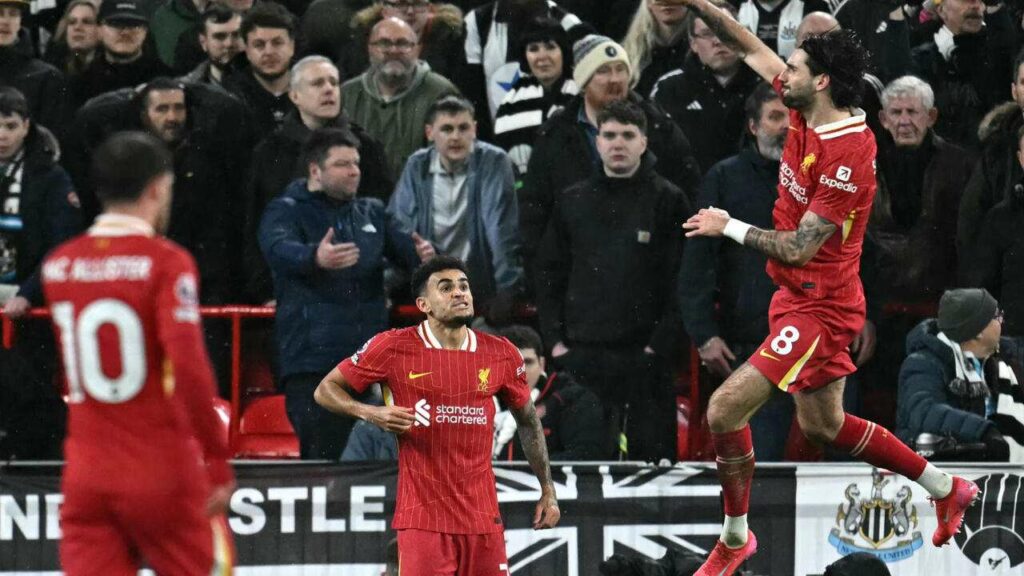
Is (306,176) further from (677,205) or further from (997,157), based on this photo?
(997,157)

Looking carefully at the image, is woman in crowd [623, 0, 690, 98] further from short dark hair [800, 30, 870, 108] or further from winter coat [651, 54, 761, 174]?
short dark hair [800, 30, 870, 108]

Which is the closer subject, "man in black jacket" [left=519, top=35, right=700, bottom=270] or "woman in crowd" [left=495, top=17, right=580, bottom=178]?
"man in black jacket" [left=519, top=35, right=700, bottom=270]

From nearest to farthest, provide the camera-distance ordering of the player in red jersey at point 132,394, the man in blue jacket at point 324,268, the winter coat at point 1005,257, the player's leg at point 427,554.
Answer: the player in red jersey at point 132,394 < the player's leg at point 427,554 < the man in blue jacket at point 324,268 < the winter coat at point 1005,257

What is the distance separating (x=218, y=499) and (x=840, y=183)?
362 cm

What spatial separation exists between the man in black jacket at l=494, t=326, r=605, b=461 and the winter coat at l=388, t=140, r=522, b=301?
815 mm

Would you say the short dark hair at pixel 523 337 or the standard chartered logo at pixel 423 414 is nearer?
the standard chartered logo at pixel 423 414

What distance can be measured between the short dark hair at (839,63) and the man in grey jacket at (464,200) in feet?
11.4

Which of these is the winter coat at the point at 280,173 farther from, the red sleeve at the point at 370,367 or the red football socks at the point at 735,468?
the red football socks at the point at 735,468

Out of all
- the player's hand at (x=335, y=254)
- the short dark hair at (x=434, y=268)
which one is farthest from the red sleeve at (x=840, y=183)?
the player's hand at (x=335, y=254)

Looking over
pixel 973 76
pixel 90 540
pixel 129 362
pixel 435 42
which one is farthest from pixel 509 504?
pixel 973 76

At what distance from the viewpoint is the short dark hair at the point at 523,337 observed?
11.1 metres

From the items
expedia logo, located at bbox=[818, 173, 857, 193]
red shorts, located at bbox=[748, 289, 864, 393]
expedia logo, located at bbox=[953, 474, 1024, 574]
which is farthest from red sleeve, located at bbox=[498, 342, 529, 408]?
expedia logo, located at bbox=[953, 474, 1024, 574]

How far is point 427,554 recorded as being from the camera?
9.03 metres

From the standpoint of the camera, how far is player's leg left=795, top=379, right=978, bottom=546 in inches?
367
